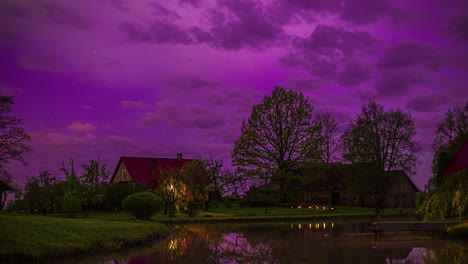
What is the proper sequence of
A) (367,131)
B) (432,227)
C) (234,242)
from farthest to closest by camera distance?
(367,131) < (432,227) < (234,242)

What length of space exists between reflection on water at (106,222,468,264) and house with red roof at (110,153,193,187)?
35.7 metres

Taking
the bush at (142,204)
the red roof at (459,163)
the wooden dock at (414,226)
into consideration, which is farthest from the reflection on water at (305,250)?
the red roof at (459,163)

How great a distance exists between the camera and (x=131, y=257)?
17438mm

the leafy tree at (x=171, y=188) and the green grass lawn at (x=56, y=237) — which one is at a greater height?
the leafy tree at (x=171, y=188)

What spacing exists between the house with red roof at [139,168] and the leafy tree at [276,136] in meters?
12.2

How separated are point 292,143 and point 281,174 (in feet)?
15.3

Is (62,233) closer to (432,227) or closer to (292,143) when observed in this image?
(432,227)

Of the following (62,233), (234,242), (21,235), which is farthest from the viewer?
(234,242)

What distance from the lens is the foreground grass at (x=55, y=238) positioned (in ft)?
51.5

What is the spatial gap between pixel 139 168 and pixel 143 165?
1251 mm

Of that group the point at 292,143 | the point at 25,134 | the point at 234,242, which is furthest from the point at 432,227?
the point at 292,143

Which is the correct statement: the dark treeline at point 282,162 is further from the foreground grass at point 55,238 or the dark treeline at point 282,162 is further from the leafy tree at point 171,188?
the foreground grass at point 55,238

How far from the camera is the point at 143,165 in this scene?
6234 cm

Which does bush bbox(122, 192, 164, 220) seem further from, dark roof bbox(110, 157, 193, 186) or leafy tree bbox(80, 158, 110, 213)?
dark roof bbox(110, 157, 193, 186)
